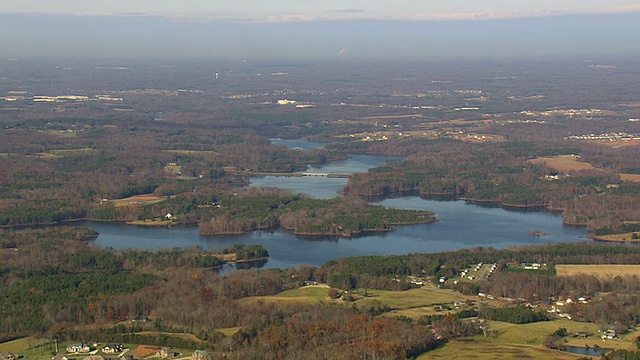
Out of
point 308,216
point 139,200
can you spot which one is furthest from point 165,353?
point 139,200

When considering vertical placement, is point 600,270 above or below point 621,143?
above

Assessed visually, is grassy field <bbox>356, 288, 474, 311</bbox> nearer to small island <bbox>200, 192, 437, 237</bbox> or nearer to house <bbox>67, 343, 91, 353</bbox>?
house <bbox>67, 343, 91, 353</bbox>

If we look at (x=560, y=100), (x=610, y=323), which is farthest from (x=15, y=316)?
(x=560, y=100)

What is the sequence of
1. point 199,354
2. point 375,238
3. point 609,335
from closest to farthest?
1. point 199,354
2. point 609,335
3. point 375,238

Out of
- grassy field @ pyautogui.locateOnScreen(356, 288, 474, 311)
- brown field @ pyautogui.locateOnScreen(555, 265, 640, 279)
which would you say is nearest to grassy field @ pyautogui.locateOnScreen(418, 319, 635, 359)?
grassy field @ pyautogui.locateOnScreen(356, 288, 474, 311)

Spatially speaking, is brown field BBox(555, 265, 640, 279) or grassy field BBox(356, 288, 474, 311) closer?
grassy field BBox(356, 288, 474, 311)

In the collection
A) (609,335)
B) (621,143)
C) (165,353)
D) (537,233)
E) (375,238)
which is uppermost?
(609,335)

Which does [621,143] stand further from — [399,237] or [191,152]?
Answer: [399,237]

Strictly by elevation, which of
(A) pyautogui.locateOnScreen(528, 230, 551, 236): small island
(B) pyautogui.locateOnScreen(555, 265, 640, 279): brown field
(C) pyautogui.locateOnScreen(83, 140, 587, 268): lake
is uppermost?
(B) pyautogui.locateOnScreen(555, 265, 640, 279): brown field
